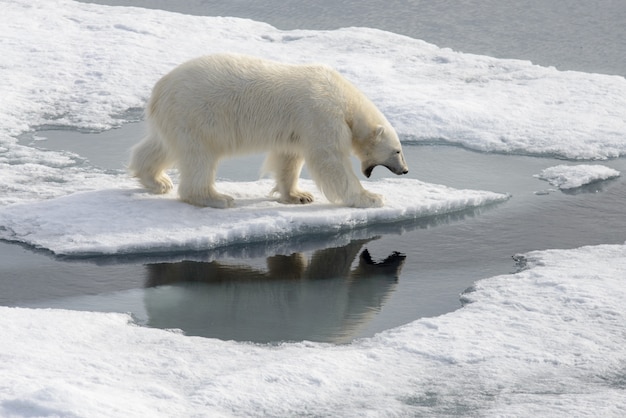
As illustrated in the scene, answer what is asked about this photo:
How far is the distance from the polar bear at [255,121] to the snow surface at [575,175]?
63.4 inches

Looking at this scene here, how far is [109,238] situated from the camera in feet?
21.2

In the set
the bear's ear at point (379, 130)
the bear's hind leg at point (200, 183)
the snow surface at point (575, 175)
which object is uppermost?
the bear's ear at point (379, 130)

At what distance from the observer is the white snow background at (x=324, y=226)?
4430mm

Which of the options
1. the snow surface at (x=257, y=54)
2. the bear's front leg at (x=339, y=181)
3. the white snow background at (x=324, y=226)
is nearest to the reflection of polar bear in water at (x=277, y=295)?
the white snow background at (x=324, y=226)

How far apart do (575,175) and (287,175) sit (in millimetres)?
2381

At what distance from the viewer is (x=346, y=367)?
473cm

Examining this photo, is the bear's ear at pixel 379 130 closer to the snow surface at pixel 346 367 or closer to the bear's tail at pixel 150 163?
the bear's tail at pixel 150 163

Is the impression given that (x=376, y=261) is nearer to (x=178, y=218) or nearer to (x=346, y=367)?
(x=178, y=218)

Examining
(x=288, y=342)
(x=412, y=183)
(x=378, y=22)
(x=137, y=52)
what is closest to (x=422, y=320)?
(x=288, y=342)

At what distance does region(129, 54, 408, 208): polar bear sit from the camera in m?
6.92

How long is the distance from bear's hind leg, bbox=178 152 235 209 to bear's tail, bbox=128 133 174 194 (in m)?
0.29

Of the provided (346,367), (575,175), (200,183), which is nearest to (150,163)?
(200,183)

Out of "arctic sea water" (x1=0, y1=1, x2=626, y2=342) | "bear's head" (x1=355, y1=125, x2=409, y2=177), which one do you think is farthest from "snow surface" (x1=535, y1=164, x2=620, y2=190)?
"bear's head" (x1=355, y1=125, x2=409, y2=177)

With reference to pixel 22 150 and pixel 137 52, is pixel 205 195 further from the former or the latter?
pixel 137 52
